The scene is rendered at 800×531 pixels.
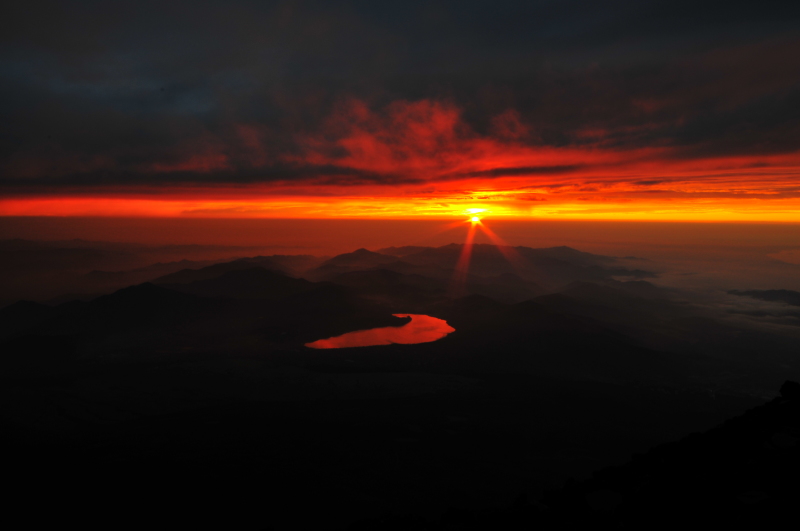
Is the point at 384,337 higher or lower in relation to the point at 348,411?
higher

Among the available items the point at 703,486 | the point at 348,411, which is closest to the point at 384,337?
the point at 348,411

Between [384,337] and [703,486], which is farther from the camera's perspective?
[384,337]

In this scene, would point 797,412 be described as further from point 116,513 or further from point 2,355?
point 2,355

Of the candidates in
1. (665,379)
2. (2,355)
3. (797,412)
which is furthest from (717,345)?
(2,355)

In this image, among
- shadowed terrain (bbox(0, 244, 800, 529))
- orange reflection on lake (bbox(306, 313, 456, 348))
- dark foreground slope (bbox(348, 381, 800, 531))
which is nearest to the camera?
dark foreground slope (bbox(348, 381, 800, 531))

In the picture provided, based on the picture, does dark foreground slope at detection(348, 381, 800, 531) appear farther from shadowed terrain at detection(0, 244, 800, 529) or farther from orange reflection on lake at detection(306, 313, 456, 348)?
orange reflection on lake at detection(306, 313, 456, 348)

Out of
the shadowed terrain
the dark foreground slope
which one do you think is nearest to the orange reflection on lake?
the shadowed terrain

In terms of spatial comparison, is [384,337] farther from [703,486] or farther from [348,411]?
[703,486]

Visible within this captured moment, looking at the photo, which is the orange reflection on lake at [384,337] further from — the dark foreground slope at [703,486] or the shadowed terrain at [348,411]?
the dark foreground slope at [703,486]

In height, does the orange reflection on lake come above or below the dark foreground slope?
below

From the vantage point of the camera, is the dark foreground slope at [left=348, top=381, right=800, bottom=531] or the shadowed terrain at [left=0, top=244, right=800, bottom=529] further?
the shadowed terrain at [left=0, top=244, right=800, bottom=529]

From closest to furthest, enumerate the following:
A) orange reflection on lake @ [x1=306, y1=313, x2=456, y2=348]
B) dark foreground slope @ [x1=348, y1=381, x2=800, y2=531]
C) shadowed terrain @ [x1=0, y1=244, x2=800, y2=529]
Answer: dark foreground slope @ [x1=348, y1=381, x2=800, y2=531], shadowed terrain @ [x1=0, y1=244, x2=800, y2=529], orange reflection on lake @ [x1=306, y1=313, x2=456, y2=348]
